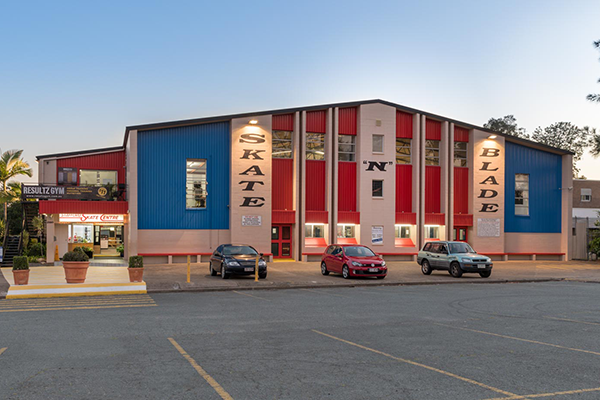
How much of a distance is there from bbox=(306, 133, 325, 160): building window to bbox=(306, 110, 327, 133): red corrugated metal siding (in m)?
0.49

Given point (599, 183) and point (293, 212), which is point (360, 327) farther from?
point (599, 183)

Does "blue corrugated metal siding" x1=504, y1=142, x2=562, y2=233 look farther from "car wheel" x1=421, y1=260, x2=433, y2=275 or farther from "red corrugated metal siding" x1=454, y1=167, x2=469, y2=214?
"car wheel" x1=421, y1=260, x2=433, y2=275

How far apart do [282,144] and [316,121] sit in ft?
8.54

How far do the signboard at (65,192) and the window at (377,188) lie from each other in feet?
53.2

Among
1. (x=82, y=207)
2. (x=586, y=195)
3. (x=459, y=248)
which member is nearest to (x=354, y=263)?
(x=459, y=248)

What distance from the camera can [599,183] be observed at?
6444 centimetres

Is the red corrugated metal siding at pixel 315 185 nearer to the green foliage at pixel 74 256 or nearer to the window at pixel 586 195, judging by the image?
the green foliage at pixel 74 256

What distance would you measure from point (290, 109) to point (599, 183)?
4892cm

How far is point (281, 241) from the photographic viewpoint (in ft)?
108

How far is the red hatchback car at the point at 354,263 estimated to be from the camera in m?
22.5

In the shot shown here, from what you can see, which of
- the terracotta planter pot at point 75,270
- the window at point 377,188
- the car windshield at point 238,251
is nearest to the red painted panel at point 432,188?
the window at point 377,188

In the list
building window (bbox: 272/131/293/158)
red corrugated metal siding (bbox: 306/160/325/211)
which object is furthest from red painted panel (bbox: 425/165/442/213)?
building window (bbox: 272/131/293/158)

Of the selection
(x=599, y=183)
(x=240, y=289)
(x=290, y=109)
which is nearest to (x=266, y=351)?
(x=240, y=289)

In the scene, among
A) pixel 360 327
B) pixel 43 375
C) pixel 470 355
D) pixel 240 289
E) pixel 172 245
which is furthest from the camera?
pixel 172 245
